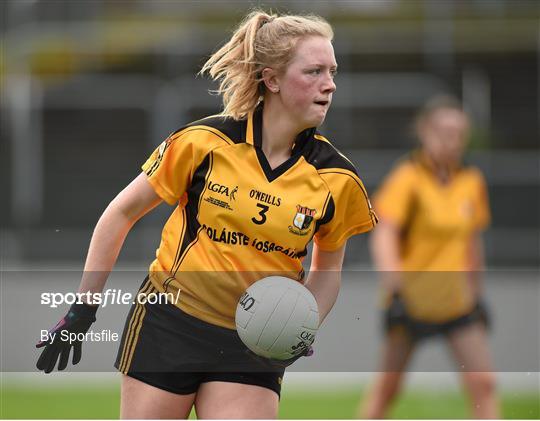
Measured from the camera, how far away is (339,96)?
39.9ft

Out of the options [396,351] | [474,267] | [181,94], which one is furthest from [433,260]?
Answer: [181,94]

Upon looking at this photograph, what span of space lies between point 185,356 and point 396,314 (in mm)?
2652

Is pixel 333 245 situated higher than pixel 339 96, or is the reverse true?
pixel 333 245

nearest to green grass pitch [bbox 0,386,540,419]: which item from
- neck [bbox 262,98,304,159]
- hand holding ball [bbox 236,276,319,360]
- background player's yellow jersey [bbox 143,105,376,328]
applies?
hand holding ball [bbox 236,276,319,360]

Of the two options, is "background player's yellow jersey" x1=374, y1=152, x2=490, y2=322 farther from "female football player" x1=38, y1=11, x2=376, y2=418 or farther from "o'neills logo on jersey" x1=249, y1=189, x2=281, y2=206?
"o'neills logo on jersey" x1=249, y1=189, x2=281, y2=206

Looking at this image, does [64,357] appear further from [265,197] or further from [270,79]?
[270,79]

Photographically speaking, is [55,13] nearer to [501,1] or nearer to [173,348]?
[501,1]

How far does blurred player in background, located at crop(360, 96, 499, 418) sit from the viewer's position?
19.9 ft

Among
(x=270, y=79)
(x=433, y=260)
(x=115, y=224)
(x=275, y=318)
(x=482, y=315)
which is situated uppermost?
(x=270, y=79)

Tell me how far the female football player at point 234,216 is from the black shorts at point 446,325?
2.44 metres

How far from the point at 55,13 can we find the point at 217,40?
7.52 feet

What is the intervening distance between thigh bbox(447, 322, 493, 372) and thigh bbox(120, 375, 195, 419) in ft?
8.40

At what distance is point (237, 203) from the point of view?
11.9ft

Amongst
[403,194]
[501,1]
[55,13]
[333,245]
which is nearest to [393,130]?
[501,1]
